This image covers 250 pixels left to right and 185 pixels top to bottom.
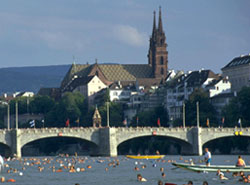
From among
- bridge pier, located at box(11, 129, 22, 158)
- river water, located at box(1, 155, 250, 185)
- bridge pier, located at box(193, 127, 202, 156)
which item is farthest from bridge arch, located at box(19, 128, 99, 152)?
bridge pier, located at box(193, 127, 202, 156)

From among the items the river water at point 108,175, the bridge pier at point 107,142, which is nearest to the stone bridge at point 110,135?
the bridge pier at point 107,142

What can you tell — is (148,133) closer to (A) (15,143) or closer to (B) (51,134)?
(B) (51,134)

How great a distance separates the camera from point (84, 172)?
138375 millimetres

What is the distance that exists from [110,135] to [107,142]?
1.21 metres

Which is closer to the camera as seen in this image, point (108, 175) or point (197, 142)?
point (108, 175)

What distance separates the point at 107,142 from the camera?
18150cm

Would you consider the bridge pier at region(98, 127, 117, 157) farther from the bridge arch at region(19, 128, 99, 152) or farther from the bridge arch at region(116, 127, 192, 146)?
the bridge arch at region(19, 128, 99, 152)

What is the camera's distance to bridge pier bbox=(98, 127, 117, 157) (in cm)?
18125

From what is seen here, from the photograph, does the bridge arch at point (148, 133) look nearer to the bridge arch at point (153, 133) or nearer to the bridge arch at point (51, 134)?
the bridge arch at point (153, 133)

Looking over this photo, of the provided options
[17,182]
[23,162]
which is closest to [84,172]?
[17,182]

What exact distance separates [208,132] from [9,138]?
3271 cm

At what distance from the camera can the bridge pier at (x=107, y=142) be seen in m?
181

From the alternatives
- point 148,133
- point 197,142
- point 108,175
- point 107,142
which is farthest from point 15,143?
point 108,175

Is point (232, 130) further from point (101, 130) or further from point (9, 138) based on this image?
point (9, 138)
